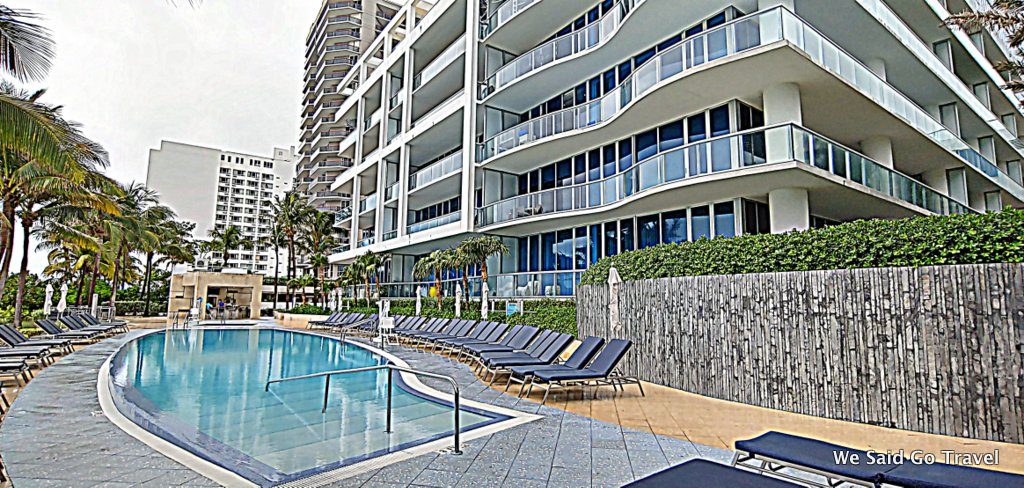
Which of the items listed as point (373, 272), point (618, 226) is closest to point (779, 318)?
point (618, 226)

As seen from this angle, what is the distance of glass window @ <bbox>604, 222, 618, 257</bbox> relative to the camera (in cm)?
1756

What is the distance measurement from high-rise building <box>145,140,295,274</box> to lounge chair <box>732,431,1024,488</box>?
93.4 metres

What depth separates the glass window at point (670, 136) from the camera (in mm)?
15289

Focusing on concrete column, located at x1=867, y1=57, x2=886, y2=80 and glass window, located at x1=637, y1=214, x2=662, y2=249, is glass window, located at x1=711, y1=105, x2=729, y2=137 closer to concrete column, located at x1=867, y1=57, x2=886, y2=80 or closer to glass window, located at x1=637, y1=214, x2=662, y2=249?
glass window, located at x1=637, y1=214, x2=662, y2=249

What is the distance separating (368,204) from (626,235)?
19.3 meters

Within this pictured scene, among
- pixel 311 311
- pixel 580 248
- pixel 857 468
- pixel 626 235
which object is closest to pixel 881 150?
pixel 626 235

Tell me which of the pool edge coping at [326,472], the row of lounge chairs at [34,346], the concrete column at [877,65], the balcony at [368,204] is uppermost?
the concrete column at [877,65]

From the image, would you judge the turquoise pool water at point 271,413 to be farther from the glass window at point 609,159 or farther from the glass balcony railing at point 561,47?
the glass balcony railing at point 561,47

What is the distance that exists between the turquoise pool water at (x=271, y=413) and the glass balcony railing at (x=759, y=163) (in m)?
8.43

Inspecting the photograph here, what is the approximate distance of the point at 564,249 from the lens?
64.6 ft

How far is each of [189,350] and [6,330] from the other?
16.8 feet

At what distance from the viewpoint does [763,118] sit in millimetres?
13703

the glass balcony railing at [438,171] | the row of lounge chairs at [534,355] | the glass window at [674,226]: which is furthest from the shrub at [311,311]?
the glass window at [674,226]

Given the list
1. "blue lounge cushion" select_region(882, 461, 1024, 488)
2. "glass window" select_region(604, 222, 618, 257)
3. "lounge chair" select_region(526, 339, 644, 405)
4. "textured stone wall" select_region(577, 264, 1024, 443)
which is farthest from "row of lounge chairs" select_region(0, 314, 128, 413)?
"glass window" select_region(604, 222, 618, 257)
